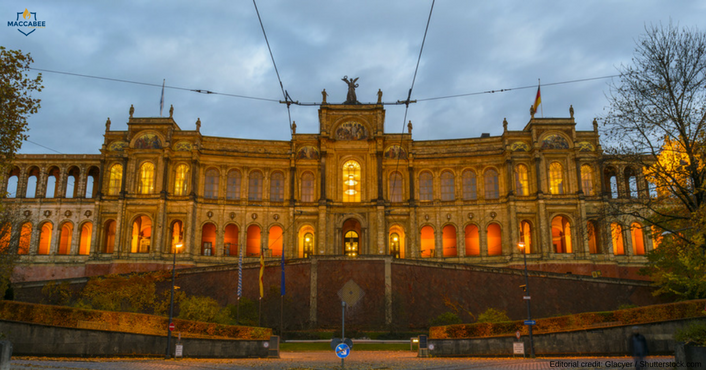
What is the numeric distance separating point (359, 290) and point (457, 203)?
15.8 metres

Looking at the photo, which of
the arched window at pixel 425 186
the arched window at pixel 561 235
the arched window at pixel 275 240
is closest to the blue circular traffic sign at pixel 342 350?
the arched window at pixel 275 240

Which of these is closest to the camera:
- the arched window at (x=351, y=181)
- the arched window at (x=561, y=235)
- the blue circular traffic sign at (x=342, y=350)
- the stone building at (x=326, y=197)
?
the blue circular traffic sign at (x=342, y=350)

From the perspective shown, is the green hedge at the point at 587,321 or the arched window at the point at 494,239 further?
the arched window at the point at 494,239

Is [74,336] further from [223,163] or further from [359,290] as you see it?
[223,163]

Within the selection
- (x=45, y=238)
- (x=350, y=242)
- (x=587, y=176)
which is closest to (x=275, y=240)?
(x=350, y=242)

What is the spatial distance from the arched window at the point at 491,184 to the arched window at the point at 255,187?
2103 centimetres

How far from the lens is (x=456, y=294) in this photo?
3862 cm

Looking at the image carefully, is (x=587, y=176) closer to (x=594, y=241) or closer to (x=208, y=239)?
(x=594, y=241)

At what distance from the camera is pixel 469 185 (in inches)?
2025

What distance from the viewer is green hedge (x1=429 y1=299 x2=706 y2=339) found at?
23289mm

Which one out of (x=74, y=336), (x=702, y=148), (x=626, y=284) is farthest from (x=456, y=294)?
(x=74, y=336)

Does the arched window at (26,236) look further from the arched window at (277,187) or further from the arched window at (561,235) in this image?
the arched window at (561,235)

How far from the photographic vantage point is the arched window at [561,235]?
5016 cm

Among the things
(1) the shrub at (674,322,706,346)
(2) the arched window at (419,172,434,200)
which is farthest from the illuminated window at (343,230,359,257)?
(1) the shrub at (674,322,706,346)
